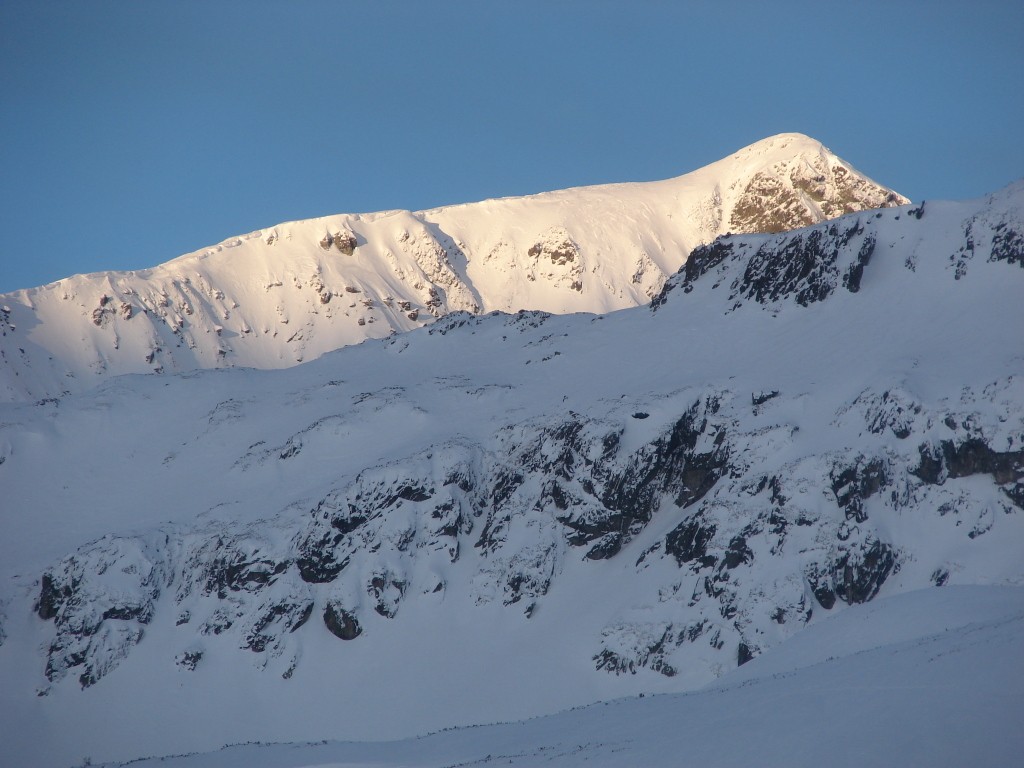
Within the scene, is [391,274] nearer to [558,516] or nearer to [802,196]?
[802,196]

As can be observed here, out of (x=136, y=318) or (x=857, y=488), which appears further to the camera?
(x=136, y=318)

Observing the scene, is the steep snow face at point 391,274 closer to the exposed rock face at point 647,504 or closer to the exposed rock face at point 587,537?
the exposed rock face at point 647,504

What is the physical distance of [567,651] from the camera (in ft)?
183

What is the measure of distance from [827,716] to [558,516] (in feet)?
125

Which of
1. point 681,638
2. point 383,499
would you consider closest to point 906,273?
point 681,638

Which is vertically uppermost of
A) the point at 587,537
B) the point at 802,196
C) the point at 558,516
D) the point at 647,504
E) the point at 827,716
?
the point at 802,196

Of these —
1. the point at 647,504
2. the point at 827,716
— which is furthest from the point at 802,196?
the point at 827,716

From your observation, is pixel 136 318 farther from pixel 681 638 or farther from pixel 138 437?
pixel 681 638

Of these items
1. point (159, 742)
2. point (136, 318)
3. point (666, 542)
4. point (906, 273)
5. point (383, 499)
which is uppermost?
point (136, 318)

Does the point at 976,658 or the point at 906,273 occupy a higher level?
the point at 906,273

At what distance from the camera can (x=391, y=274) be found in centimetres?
16562

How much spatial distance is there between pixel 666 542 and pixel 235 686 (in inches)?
1000

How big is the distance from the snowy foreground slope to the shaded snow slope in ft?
7.22

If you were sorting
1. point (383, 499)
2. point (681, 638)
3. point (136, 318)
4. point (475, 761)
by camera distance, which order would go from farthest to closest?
point (136, 318) < point (383, 499) < point (681, 638) < point (475, 761)
